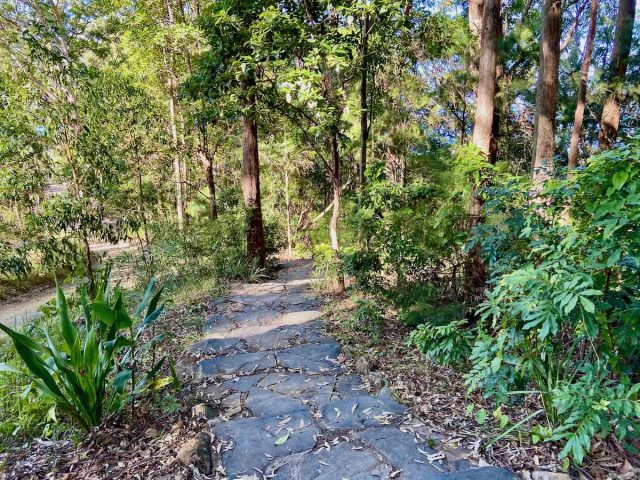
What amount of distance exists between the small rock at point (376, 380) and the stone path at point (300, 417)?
0.12 meters

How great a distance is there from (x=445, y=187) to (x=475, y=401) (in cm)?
187

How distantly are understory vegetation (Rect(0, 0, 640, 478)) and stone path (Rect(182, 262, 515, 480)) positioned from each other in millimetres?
327

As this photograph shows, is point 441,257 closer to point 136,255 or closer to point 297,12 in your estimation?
point 297,12

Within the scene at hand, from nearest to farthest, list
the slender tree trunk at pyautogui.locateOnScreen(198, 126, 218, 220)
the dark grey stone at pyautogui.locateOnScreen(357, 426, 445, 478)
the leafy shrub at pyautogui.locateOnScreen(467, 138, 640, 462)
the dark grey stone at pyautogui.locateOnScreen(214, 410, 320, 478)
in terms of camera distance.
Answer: the leafy shrub at pyautogui.locateOnScreen(467, 138, 640, 462) < the dark grey stone at pyautogui.locateOnScreen(357, 426, 445, 478) < the dark grey stone at pyautogui.locateOnScreen(214, 410, 320, 478) < the slender tree trunk at pyautogui.locateOnScreen(198, 126, 218, 220)

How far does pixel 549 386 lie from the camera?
1.86 metres

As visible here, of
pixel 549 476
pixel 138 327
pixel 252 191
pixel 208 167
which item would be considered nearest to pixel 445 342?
pixel 549 476

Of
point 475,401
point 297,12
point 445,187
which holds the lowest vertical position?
point 475,401

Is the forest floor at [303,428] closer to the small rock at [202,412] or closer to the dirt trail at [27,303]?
the small rock at [202,412]

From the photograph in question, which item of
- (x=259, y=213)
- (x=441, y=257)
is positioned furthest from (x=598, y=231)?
(x=259, y=213)

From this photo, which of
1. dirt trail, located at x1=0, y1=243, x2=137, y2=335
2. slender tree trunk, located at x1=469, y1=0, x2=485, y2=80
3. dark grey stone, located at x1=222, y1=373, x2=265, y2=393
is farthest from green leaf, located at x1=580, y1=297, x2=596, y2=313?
dirt trail, located at x1=0, y1=243, x2=137, y2=335

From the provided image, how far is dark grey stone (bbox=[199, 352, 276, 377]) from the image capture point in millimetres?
3060

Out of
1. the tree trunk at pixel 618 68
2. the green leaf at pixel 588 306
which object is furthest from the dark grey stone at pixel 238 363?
the tree trunk at pixel 618 68

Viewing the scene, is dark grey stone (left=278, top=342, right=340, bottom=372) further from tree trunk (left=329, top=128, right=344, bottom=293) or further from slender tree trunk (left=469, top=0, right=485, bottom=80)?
slender tree trunk (left=469, top=0, right=485, bottom=80)

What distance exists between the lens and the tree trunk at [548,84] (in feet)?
11.9
